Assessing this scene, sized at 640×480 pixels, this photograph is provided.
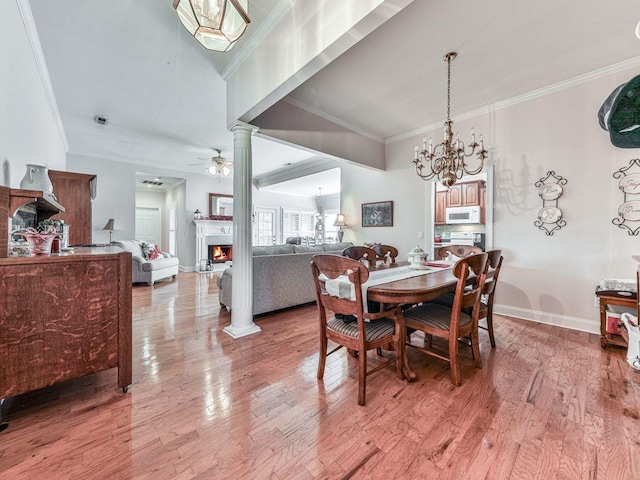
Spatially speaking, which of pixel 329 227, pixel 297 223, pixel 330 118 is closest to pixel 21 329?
pixel 330 118

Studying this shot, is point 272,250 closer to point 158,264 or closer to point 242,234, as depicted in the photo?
point 242,234

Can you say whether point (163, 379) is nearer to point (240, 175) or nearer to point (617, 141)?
point (240, 175)

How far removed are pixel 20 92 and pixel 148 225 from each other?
705cm

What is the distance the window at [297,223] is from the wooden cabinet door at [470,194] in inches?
229

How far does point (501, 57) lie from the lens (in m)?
2.58

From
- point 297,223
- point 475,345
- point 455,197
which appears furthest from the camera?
point 297,223

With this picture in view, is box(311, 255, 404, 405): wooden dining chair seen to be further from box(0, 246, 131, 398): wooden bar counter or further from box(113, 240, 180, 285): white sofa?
box(113, 240, 180, 285): white sofa

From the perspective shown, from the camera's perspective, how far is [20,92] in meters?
2.12

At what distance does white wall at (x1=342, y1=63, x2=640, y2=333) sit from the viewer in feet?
9.05

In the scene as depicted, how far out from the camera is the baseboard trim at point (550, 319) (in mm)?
2867

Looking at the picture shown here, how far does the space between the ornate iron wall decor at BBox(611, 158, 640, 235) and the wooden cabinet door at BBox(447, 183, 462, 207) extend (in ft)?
11.5

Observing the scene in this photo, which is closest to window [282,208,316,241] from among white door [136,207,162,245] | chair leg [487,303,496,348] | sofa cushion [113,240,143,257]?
white door [136,207,162,245]

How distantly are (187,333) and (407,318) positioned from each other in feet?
7.50

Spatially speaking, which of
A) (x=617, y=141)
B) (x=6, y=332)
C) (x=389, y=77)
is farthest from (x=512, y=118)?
(x=6, y=332)
